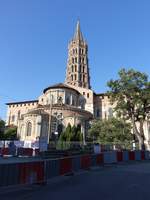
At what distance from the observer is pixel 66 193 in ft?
27.6

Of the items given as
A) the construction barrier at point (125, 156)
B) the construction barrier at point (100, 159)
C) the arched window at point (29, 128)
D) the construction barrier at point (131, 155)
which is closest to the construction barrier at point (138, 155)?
the construction barrier at point (131, 155)

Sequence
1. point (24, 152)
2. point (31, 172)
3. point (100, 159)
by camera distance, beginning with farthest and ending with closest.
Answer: point (24, 152)
point (100, 159)
point (31, 172)

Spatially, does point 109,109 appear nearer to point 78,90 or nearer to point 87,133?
point 78,90

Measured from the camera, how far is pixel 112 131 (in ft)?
151

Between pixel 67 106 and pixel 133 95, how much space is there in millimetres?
21027

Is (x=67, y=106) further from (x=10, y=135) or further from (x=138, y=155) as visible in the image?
(x=138, y=155)

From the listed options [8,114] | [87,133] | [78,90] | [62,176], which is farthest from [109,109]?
[62,176]

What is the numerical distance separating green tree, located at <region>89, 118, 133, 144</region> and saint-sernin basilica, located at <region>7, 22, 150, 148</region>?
161 inches

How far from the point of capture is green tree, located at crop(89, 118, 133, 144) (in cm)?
4456

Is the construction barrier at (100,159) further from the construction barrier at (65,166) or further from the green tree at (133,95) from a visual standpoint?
the green tree at (133,95)

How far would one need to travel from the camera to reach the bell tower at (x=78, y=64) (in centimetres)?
8644

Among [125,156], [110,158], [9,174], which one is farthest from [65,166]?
[125,156]

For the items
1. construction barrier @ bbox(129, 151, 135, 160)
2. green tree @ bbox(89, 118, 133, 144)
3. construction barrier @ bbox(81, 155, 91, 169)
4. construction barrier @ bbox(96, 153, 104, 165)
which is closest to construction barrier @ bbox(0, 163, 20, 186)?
construction barrier @ bbox(81, 155, 91, 169)

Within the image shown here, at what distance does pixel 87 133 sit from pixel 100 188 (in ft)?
145
